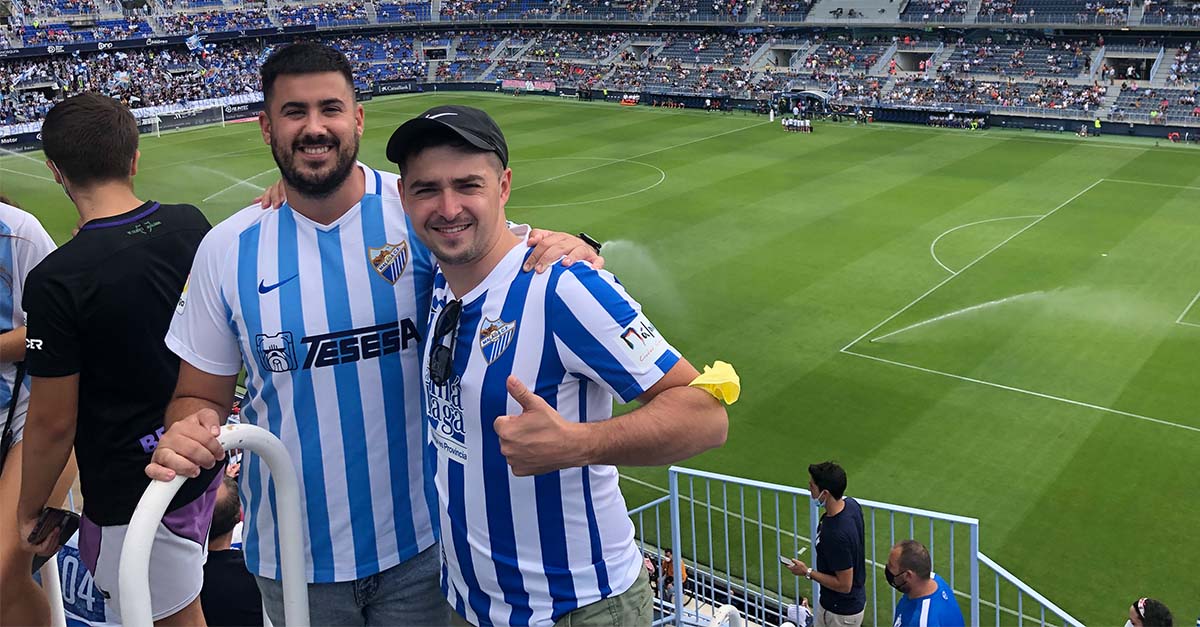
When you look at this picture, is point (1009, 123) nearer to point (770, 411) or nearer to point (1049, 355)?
point (1049, 355)

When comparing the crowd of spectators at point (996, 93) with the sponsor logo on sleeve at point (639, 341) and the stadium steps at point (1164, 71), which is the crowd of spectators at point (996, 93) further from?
the sponsor logo on sleeve at point (639, 341)

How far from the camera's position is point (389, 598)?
365 centimetres

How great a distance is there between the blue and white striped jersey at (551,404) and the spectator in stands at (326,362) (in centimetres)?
53

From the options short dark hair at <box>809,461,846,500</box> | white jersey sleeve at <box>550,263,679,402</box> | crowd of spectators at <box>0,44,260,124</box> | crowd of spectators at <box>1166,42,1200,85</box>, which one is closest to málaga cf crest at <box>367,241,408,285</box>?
white jersey sleeve at <box>550,263,679,402</box>

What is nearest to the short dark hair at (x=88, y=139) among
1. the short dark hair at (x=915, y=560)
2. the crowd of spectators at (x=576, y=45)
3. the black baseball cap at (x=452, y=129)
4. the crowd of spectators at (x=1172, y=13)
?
the black baseball cap at (x=452, y=129)

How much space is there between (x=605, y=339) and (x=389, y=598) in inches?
57.3

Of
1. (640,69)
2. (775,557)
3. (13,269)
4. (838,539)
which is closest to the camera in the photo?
(13,269)

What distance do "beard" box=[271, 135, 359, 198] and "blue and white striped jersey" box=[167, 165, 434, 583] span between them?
8.4 inches

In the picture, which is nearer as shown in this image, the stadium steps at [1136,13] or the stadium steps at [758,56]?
the stadium steps at [1136,13]

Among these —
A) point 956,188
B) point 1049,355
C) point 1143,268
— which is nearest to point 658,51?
point 956,188

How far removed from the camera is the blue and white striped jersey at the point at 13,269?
4.51 meters

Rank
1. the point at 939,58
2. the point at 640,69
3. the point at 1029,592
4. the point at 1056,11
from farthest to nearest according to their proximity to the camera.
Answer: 1. the point at 640,69
2. the point at 939,58
3. the point at 1056,11
4. the point at 1029,592

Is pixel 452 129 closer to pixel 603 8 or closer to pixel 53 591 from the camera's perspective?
pixel 53 591

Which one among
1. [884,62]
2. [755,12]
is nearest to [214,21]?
[755,12]
